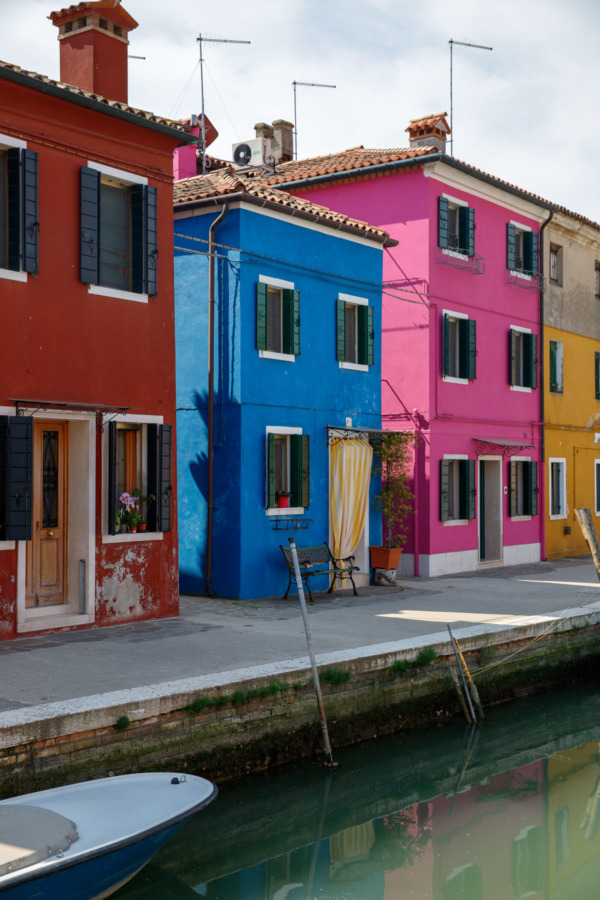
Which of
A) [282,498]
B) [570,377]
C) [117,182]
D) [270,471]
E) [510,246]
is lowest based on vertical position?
[282,498]

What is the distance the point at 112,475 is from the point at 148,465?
0.69m

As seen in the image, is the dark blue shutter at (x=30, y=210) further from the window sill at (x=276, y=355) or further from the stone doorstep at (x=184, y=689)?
the stone doorstep at (x=184, y=689)

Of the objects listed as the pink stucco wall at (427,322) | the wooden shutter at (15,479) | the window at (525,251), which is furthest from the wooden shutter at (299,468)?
the window at (525,251)

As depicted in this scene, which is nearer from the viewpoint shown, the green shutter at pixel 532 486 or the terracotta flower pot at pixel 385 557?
the terracotta flower pot at pixel 385 557

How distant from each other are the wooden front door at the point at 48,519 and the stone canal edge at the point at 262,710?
12.1 ft

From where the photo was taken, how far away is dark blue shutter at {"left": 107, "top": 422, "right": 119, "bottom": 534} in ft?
39.2

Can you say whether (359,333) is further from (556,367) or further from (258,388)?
(556,367)

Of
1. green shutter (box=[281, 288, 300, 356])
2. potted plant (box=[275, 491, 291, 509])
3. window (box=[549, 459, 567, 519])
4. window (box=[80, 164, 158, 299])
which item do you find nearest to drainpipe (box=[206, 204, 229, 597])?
potted plant (box=[275, 491, 291, 509])

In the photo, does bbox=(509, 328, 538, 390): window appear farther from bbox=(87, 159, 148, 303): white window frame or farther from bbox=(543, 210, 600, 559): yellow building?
bbox=(87, 159, 148, 303): white window frame

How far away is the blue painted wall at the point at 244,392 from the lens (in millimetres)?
14602

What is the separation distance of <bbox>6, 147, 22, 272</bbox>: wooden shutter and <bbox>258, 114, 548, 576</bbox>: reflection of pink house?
8546 millimetres

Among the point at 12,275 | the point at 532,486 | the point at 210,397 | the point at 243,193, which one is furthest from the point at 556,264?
the point at 12,275

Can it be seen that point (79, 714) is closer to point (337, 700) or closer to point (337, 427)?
point (337, 700)

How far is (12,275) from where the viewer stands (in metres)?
11.0
